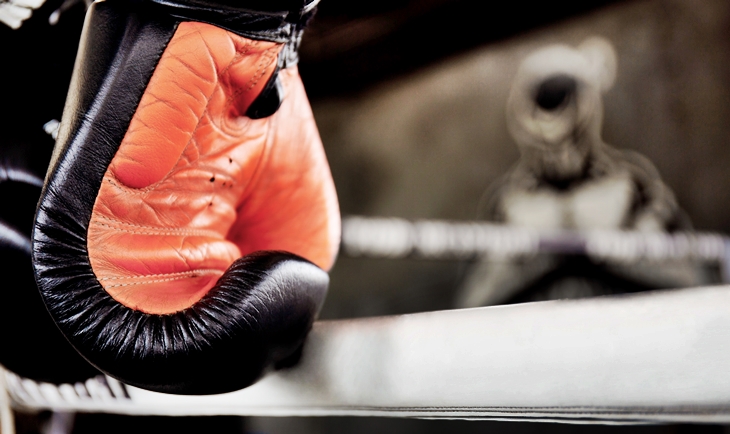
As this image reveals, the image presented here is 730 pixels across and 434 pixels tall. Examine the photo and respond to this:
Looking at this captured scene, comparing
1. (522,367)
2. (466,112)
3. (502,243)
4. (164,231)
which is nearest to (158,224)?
(164,231)

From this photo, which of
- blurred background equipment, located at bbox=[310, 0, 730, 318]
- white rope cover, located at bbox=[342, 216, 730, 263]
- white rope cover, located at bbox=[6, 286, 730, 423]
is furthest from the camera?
blurred background equipment, located at bbox=[310, 0, 730, 318]

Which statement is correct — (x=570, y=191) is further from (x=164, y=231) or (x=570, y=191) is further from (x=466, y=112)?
(x=164, y=231)

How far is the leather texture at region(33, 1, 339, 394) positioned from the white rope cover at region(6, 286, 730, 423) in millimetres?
56

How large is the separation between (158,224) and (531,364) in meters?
0.36

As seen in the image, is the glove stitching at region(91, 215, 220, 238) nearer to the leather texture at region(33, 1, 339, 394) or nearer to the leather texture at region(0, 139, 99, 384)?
the leather texture at region(33, 1, 339, 394)

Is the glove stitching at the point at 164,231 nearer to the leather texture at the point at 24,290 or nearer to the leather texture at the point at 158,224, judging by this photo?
the leather texture at the point at 158,224

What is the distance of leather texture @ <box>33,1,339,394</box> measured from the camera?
382 millimetres

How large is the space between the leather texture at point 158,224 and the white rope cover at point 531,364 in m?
0.06

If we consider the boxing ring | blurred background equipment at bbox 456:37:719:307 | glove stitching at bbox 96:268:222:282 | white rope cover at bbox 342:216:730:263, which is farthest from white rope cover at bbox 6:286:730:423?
blurred background equipment at bbox 456:37:719:307

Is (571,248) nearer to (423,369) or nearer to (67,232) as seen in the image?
(423,369)

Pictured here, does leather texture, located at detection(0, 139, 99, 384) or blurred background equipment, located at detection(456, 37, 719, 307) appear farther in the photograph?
blurred background equipment, located at detection(456, 37, 719, 307)

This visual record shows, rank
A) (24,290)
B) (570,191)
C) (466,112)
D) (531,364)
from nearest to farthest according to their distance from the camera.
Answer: (531,364), (24,290), (570,191), (466,112)

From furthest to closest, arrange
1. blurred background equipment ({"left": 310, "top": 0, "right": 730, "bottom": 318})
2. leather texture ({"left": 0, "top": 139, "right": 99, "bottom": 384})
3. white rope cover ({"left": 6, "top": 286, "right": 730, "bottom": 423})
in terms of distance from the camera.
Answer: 1. blurred background equipment ({"left": 310, "top": 0, "right": 730, "bottom": 318})
2. leather texture ({"left": 0, "top": 139, "right": 99, "bottom": 384})
3. white rope cover ({"left": 6, "top": 286, "right": 730, "bottom": 423})

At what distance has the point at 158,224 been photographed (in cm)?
47
